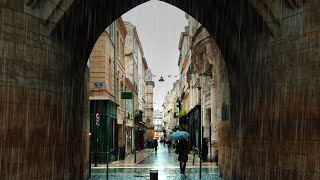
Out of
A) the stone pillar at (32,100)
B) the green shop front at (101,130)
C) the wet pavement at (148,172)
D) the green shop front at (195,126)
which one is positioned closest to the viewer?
the stone pillar at (32,100)

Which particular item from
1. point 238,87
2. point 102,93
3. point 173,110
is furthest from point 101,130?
point 173,110

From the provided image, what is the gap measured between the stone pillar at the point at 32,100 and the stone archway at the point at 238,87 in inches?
0.8

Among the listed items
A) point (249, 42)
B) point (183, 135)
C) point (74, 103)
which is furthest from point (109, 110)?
point (249, 42)

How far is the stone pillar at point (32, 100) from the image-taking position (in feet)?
33.3

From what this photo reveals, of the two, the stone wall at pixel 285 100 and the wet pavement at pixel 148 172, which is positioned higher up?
the stone wall at pixel 285 100

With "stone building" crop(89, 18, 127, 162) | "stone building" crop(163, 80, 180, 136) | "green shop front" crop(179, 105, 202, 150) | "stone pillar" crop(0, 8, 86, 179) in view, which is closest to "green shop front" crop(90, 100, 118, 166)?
"stone building" crop(89, 18, 127, 162)

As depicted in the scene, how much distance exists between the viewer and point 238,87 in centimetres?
1520

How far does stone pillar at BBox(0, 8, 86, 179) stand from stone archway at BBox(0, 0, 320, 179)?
0.02m

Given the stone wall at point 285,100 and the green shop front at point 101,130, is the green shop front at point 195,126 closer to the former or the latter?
the green shop front at point 101,130

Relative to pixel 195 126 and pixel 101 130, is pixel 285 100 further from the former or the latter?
pixel 195 126

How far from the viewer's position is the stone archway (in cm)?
1000

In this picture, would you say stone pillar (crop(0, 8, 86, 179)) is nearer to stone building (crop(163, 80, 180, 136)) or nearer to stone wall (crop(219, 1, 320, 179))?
stone wall (crop(219, 1, 320, 179))

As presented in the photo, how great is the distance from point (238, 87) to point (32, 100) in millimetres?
6721

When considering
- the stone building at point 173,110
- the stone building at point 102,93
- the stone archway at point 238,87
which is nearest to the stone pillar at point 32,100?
the stone archway at point 238,87
